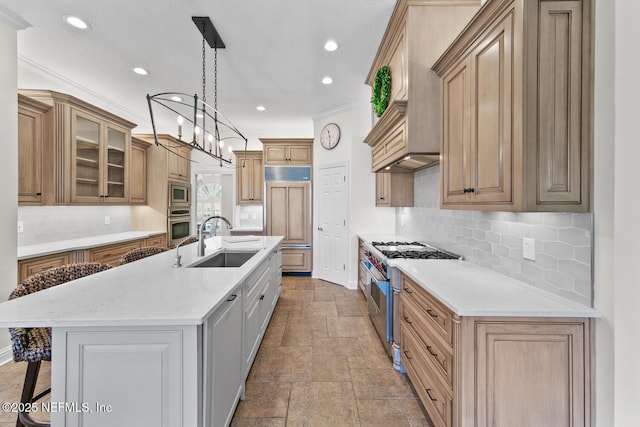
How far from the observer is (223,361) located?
1.42 metres

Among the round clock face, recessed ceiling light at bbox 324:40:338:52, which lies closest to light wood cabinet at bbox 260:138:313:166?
the round clock face

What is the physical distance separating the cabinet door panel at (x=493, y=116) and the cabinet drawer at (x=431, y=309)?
627mm

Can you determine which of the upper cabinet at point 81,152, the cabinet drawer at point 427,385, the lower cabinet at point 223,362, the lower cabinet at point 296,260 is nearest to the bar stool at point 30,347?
the lower cabinet at point 223,362

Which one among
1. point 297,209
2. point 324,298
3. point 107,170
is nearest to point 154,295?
point 324,298

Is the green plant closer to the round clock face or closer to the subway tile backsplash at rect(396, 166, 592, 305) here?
the subway tile backsplash at rect(396, 166, 592, 305)

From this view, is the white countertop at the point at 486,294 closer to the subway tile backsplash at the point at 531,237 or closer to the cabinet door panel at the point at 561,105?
the subway tile backsplash at the point at 531,237

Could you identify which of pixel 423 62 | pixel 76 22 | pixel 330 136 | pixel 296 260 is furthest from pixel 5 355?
pixel 330 136

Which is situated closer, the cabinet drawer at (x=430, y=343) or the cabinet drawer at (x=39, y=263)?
the cabinet drawer at (x=430, y=343)

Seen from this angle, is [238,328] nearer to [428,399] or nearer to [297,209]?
[428,399]

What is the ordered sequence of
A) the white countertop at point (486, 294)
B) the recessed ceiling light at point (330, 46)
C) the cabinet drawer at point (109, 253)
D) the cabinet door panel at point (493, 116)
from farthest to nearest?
the cabinet drawer at point (109, 253)
the recessed ceiling light at point (330, 46)
the cabinet door panel at point (493, 116)
the white countertop at point (486, 294)

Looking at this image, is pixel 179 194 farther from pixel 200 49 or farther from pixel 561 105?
pixel 561 105

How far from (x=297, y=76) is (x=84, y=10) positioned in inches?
79.2

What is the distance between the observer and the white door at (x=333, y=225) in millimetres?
4453

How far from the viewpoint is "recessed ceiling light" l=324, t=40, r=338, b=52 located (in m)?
2.66
